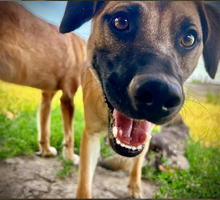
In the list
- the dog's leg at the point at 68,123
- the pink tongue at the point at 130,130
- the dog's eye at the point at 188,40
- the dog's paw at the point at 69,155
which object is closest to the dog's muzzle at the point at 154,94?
the pink tongue at the point at 130,130

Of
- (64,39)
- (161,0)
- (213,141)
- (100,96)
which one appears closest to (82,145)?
(100,96)

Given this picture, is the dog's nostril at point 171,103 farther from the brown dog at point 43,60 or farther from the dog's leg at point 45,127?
the dog's leg at point 45,127

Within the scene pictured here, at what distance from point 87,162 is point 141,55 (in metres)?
0.96

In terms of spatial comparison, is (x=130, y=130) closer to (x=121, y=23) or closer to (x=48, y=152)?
(x=121, y=23)

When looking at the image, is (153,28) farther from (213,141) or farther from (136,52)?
(213,141)

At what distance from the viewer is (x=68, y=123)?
191cm

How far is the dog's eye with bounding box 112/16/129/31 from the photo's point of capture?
119cm

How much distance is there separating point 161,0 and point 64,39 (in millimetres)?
838

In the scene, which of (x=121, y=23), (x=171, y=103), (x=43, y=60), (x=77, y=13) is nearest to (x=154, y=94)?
(x=171, y=103)

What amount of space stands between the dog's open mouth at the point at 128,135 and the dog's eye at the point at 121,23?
0.50 meters

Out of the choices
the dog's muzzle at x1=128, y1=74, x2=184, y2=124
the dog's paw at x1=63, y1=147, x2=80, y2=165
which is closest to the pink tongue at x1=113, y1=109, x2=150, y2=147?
the dog's muzzle at x1=128, y1=74, x2=184, y2=124

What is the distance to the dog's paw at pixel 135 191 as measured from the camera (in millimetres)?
1801

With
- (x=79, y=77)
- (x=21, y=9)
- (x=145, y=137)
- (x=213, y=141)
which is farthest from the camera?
(x=79, y=77)

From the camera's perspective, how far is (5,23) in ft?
4.63
